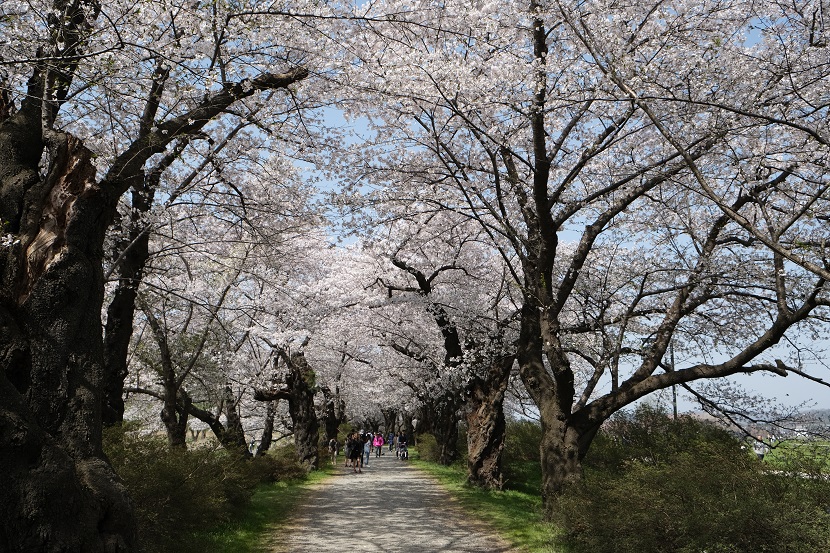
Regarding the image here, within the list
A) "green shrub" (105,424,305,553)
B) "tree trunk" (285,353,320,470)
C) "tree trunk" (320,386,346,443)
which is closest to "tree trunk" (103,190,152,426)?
"green shrub" (105,424,305,553)

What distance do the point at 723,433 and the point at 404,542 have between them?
8.56m

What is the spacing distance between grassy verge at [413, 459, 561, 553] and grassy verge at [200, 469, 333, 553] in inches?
153

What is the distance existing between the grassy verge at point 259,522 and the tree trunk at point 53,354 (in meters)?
4.24

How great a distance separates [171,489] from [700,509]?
6.34 m

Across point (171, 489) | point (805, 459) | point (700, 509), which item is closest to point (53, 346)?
point (171, 489)

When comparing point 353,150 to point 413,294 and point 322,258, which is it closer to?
point 413,294

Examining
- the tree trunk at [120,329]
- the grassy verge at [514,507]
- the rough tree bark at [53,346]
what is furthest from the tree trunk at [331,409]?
the rough tree bark at [53,346]

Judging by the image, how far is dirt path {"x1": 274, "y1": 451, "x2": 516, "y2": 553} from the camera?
31.5 ft

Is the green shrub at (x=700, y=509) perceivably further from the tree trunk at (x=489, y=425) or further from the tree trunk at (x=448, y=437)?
the tree trunk at (x=448, y=437)

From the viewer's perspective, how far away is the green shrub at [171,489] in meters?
7.32

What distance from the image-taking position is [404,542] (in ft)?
32.5

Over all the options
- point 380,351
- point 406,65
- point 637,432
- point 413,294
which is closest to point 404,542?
point 406,65

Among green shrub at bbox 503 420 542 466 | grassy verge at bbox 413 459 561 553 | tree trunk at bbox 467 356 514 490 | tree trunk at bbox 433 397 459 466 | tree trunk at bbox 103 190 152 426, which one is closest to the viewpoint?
tree trunk at bbox 103 190 152 426

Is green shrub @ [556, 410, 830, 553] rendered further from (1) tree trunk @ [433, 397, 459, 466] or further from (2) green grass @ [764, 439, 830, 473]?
(1) tree trunk @ [433, 397, 459, 466]
